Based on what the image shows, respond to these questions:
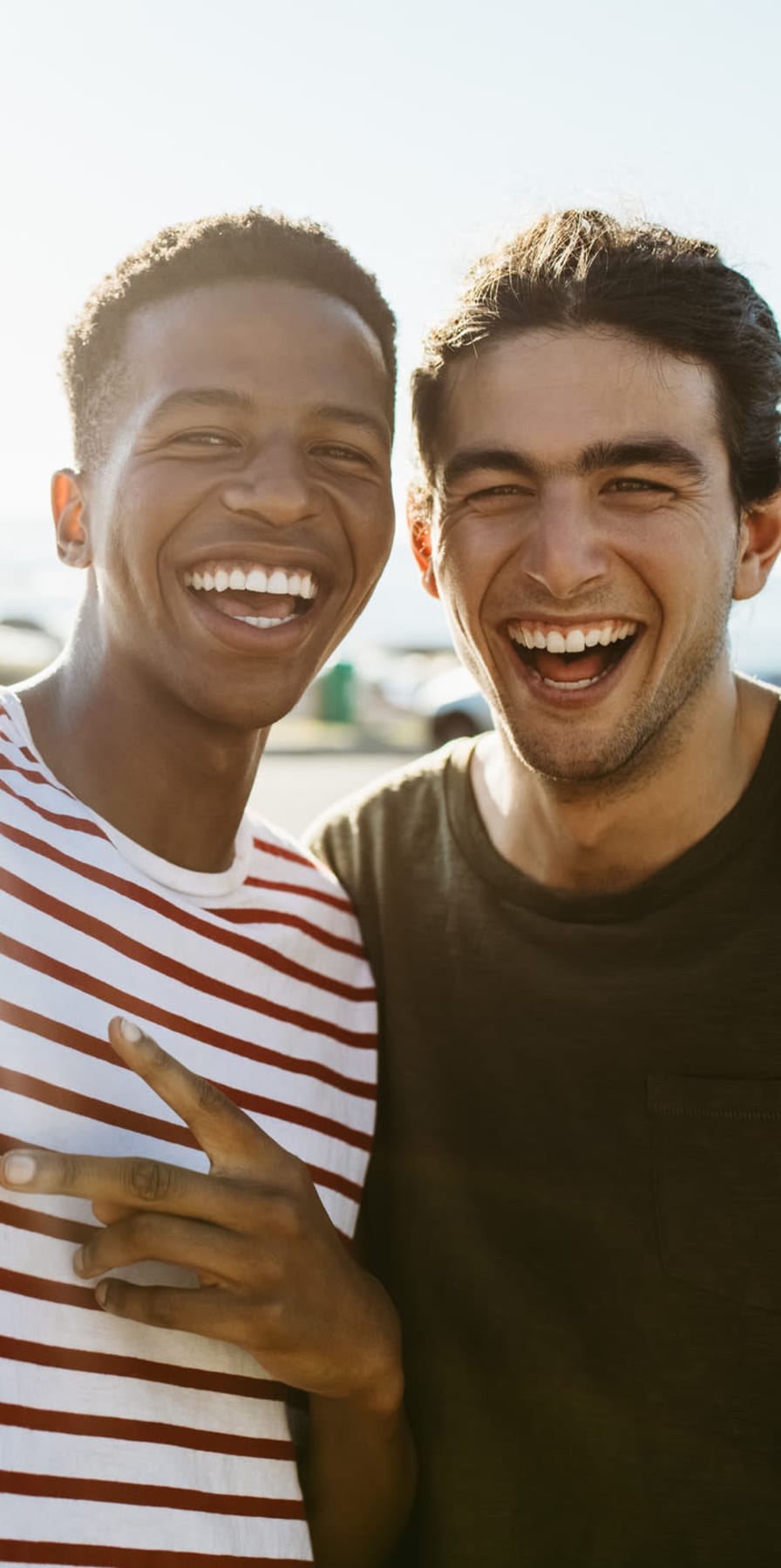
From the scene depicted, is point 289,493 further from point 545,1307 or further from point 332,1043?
point 545,1307

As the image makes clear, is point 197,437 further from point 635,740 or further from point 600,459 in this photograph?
point 635,740

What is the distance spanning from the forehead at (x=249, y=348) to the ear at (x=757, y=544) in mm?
895

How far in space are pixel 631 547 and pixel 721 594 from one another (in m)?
0.27

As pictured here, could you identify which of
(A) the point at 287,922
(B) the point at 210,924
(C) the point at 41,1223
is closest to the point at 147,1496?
(C) the point at 41,1223

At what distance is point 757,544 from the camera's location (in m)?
2.81

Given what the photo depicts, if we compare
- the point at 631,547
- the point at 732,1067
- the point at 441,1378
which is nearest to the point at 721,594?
the point at 631,547

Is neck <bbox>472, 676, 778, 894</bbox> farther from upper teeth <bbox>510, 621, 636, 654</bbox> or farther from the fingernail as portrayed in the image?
the fingernail

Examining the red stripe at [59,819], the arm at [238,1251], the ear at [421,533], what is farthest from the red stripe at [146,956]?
the ear at [421,533]

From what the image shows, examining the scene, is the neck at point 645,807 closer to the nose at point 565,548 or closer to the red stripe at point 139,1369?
the nose at point 565,548

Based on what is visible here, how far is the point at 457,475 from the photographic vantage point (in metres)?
2.55

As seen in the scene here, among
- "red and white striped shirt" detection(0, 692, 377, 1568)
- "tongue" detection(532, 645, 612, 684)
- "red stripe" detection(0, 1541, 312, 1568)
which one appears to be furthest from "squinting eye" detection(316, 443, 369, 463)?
"red stripe" detection(0, 1541, 312, 1568)

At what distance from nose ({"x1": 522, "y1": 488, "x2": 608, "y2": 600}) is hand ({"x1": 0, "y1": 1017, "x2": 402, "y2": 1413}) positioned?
112cm

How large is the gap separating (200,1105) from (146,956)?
41 cm

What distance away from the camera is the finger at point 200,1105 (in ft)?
5.46
